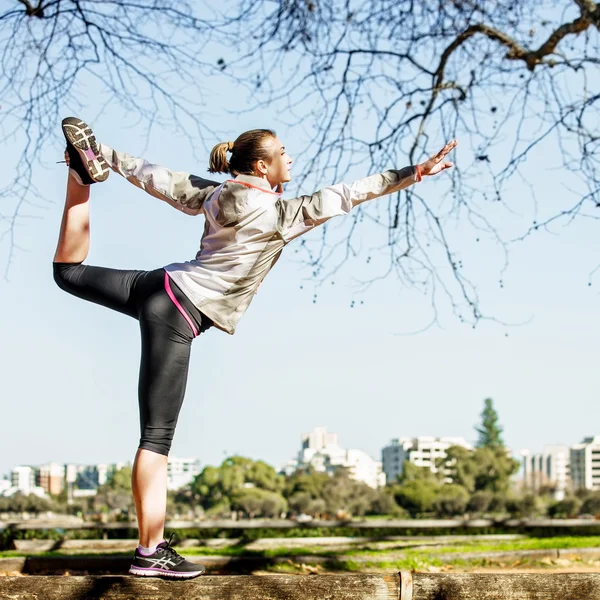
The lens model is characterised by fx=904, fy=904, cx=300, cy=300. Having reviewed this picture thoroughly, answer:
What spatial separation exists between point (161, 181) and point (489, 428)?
107 m

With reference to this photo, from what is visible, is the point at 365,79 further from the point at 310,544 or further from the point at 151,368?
the point at 151,368

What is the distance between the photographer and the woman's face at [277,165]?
3.93m

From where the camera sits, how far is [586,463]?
179 metres

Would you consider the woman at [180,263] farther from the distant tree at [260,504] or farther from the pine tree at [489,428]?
the pine tree at [489,428]

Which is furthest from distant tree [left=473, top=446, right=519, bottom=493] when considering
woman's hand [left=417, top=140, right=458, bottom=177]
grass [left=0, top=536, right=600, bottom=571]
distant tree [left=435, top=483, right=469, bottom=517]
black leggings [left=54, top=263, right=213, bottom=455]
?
black leggings [left=54, top=263, right=213, bottom=455]

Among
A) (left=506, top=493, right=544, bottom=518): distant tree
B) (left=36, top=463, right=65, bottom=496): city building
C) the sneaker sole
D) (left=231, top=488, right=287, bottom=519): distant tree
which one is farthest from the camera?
(left=36, top=463, right=65, bottom=496): city building

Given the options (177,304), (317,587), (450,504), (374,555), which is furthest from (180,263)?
(450,504)

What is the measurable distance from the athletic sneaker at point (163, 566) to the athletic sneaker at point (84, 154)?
1.55 m

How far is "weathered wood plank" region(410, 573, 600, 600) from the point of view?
3459 millimetres

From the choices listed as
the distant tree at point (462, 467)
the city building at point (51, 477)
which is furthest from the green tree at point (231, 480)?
the city building at point (51, 477)

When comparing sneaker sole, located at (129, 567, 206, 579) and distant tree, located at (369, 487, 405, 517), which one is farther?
distant tree, located at (369, 487, 405, 517)

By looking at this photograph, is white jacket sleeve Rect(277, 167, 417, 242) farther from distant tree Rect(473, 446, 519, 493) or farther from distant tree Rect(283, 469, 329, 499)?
distant tree Rect(473, 446, 519, 493)

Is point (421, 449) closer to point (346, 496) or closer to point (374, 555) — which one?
point (346, 496)

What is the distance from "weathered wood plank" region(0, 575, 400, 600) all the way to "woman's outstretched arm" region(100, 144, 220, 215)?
1562 mm
